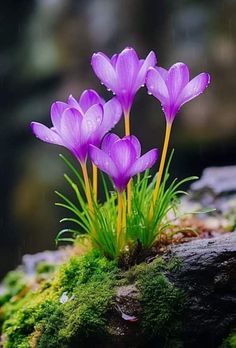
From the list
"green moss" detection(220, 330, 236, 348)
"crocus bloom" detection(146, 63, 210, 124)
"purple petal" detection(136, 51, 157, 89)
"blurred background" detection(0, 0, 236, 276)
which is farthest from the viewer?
"blurred background" detection(0, 0, 236, 276)

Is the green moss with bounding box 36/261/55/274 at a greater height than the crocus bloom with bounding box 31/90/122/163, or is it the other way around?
the crocus bloom with bounding box 31/90/122/163

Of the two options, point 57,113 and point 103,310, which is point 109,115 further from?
point 103,310

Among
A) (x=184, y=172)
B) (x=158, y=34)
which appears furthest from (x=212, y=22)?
(x=184, y=172)

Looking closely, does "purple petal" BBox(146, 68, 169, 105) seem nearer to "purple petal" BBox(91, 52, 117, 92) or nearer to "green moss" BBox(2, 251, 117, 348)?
"purple petal" BBox(91, 52, 117, 92)

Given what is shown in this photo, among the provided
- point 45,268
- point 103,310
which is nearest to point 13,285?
point 45,268

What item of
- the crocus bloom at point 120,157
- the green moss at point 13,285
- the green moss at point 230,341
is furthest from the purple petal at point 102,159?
the green moss at point 13,285

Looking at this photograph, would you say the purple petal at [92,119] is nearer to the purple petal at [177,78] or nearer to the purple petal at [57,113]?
the purple petal at [57,113]

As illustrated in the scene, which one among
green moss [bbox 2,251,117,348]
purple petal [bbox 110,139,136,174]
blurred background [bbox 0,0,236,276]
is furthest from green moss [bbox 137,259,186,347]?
blurred background [bbox 0,0,236,276]
